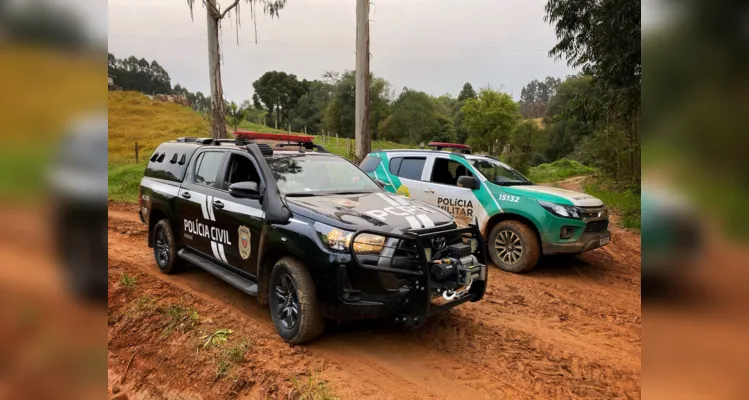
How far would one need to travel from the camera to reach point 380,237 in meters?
3.54

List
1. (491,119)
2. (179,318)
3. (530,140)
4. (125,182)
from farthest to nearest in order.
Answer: (530,140) < (491,119) < (125,182) < (179,318)

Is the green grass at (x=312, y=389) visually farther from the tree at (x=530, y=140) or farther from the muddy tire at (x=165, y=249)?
the tree at (x=530, y=140)

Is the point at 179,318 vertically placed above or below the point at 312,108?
below

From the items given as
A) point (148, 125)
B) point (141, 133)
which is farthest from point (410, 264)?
point (148, 125)

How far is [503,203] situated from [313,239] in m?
3.87

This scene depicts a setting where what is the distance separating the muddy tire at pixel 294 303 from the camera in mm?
3621

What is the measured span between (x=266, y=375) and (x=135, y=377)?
1.18 meters

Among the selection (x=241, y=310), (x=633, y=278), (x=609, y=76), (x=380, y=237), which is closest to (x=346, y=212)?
(x=380, y=237)

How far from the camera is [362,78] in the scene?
10.1 meters

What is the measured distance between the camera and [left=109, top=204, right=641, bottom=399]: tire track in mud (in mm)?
3299

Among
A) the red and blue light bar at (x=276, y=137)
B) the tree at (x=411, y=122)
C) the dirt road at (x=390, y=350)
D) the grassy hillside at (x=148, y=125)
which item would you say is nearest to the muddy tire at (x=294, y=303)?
Answer: the dirt road at (x=390, y=350)

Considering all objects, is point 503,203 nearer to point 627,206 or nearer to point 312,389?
point 312,389

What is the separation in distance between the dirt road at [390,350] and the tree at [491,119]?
37910 mm

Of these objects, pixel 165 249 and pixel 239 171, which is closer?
pixel 239 171
